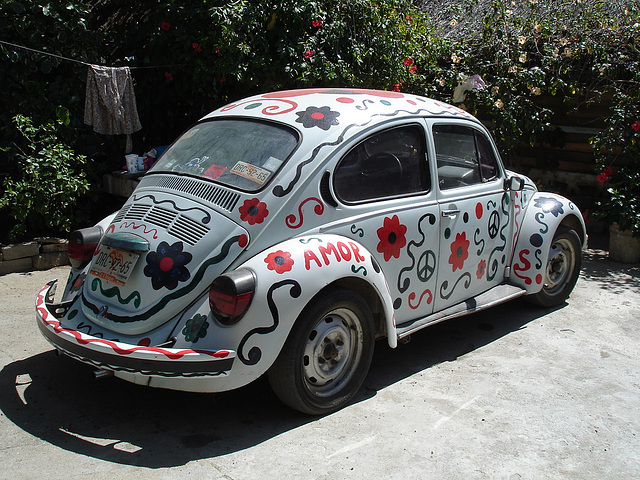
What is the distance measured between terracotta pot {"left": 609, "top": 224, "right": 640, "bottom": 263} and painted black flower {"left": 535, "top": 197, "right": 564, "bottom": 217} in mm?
2179

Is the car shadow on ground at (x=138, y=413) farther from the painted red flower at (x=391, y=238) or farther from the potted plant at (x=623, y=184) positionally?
the potted plant at (x=623, y=184)

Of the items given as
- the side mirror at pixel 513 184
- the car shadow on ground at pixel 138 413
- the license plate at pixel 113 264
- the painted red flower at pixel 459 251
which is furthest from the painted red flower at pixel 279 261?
the side mirror at pixel 513 184

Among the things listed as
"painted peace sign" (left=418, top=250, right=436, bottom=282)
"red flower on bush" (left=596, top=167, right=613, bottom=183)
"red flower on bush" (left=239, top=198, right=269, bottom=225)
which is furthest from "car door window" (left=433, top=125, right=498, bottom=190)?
"red flower on bush" (left=596, top=167, right=613, bottom=183)

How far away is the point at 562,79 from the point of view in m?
8.66

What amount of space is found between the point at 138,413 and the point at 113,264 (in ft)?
2.94

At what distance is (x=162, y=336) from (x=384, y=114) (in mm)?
2074

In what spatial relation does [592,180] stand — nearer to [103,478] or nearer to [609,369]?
[609,369]

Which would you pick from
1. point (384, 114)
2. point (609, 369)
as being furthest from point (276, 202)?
point (609, 369)

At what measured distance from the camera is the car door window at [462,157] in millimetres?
4785

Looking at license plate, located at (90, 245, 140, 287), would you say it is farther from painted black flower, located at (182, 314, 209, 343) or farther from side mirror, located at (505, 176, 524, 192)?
side mirror, located at (505, 176, 524, 192)

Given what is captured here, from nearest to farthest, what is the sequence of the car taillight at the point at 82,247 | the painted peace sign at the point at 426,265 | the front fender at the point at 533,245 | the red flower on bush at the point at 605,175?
the car taillight at the point at 82,247 < the painted peace sign at the point at 426,265 < the front fender at the point at 533,245 < the red flower on bush at the point at 605,175

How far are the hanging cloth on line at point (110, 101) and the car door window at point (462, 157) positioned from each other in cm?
393

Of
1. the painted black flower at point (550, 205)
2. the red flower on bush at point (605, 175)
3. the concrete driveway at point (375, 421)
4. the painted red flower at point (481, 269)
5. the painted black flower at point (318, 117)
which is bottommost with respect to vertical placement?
the concrete driveway at point (375, 421)

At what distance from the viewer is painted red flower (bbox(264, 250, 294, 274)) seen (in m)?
3.57
